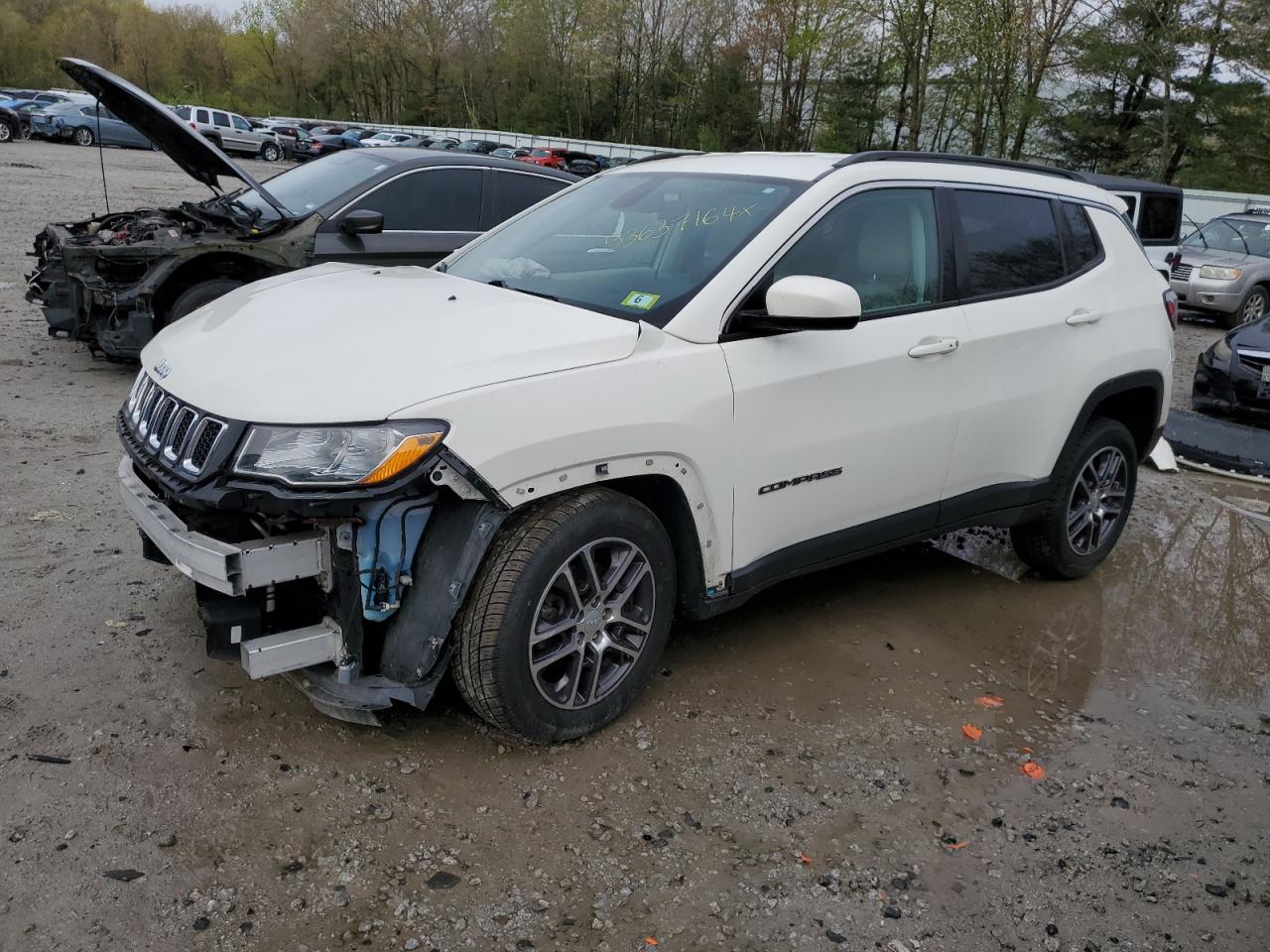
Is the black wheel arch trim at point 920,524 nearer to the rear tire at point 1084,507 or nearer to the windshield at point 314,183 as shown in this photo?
the rear tire at point 1084,507

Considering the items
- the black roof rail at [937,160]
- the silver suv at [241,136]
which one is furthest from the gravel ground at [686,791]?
the silver suv at [241,136]

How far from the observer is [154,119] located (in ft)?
18.9

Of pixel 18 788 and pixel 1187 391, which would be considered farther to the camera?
pixel 1187 391

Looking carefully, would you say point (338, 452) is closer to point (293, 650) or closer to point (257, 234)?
point (293, 650)

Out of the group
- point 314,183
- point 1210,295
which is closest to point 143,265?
point 314,183

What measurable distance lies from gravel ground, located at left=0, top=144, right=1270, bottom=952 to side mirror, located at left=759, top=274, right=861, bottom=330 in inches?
55.0

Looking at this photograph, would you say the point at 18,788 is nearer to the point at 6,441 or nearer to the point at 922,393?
the point at 922,393

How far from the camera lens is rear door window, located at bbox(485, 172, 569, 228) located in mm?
7969

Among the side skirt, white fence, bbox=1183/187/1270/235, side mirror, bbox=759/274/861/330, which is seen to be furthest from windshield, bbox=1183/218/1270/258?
side mirror, bbox=759/274/861/330

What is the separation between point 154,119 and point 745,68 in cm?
5086

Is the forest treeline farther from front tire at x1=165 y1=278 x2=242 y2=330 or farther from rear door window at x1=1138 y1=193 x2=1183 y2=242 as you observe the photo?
front tire at x1=165 y1=278 x2=242 y2=330

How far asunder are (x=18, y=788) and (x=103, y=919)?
26.5 inches

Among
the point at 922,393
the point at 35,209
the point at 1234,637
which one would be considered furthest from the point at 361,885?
the point at 35,209

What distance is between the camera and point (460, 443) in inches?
109
